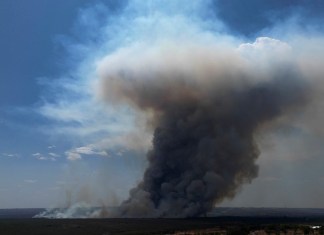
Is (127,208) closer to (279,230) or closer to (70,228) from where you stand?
(70,228)

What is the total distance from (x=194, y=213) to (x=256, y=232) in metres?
56.3

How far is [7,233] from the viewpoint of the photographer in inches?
5305

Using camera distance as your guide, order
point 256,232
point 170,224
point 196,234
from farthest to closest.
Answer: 1. point 170,224
2. point 256,232
3. point 196,234

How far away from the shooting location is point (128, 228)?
137 m

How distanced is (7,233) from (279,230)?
8269 cm

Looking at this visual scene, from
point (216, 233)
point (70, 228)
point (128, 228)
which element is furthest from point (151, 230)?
point (70, 228)

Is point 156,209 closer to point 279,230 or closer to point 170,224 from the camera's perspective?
point 170,224

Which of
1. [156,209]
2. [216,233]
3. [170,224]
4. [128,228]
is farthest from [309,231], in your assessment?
[156,209]

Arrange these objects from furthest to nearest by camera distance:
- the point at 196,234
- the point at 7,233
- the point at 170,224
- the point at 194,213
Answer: the point at 194,213 < the point at 170,224 < the point at 7,233 < the point at 196,234

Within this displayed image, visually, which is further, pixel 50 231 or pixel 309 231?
pixel 50 231

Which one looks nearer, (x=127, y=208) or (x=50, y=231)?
(x=50, y=231)

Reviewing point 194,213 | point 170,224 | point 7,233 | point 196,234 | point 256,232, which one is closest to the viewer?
point 196,234

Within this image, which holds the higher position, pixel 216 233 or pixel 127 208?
pixel 127 208

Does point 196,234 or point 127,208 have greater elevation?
point 127,208
